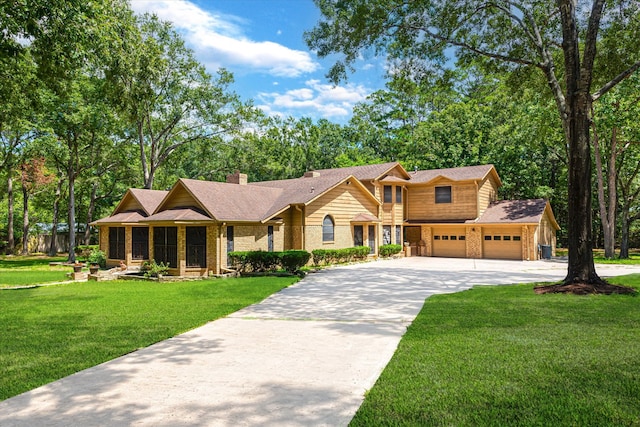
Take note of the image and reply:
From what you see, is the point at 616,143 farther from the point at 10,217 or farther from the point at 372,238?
the point at 10,217

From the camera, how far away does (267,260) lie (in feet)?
67.8

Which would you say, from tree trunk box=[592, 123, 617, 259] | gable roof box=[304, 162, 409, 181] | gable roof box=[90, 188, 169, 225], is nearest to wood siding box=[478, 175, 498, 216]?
gable roof box=[304, 162, 409, 181]

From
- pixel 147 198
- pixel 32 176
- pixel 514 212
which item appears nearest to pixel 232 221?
pixel 147 198

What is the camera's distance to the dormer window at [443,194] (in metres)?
30.4

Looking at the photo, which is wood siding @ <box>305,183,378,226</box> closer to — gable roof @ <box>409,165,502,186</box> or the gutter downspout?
the gutter downspout

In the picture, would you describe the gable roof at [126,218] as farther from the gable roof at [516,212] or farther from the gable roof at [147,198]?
the gable roof at [516,212]

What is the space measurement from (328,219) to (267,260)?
5.46 meters

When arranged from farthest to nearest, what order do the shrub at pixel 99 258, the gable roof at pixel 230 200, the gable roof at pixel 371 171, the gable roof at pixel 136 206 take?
the gable roof at pixel 371 171 < the shrub at pixel 99 258 < the gable roof at pixel 136 206 < the gable roof at pixel 230 200

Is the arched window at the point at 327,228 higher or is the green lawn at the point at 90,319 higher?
the arched window at the point at 327,228

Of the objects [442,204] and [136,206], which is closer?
[136,206]

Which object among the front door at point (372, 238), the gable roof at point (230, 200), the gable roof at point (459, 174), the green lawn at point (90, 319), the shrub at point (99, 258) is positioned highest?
the gable roof at point (459, 174)

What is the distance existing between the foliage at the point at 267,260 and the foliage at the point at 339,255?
258cm

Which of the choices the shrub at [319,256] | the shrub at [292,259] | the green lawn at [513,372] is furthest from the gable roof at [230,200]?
the green lawn at [513,372]

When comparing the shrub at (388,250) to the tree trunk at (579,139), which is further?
the shrub at (388,250)
